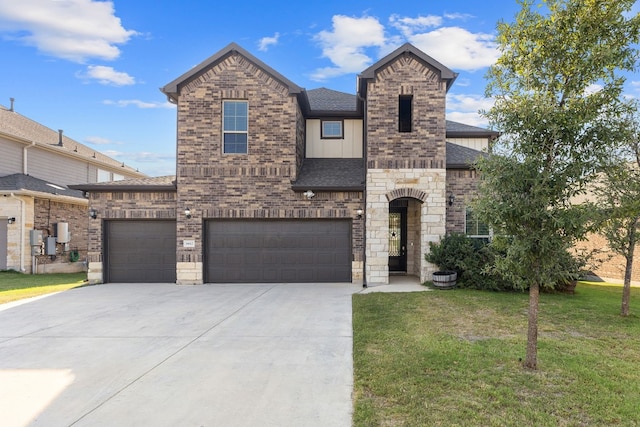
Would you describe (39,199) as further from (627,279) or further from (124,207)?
(627,279)

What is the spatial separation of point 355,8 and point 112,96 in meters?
14.5

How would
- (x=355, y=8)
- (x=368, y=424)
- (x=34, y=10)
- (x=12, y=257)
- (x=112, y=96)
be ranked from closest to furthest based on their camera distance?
(x=368, y=424) → (x=34, y=10) → (x=355, y=8) → (x=12, y=257) → (x=112, y=96)

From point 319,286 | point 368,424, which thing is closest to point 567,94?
point 368,424

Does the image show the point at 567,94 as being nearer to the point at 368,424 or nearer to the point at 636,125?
the point at 636,125

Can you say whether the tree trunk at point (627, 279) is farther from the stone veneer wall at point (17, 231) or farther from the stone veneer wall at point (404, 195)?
the stone veneer wall at point (17, 231)

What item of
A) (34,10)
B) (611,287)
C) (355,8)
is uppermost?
(355,8)

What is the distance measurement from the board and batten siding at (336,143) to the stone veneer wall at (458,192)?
3.62 m

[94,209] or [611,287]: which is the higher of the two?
[94,209]

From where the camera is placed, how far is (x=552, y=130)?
4.38 m

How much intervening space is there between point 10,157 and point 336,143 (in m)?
15.4

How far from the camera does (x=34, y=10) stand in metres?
11.0

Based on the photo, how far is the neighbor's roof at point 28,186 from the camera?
47.4 ft

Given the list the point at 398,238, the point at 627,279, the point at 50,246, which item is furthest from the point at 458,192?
the point at 50,246

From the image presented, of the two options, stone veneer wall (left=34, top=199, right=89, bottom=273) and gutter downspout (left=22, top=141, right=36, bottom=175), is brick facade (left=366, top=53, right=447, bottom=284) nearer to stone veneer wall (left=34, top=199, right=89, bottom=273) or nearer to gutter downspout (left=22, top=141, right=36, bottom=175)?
stone veneer wall (left=34, top=199, right=89, bottom=273)
